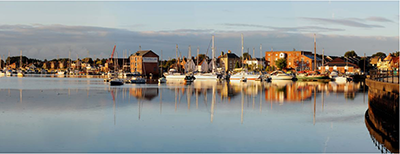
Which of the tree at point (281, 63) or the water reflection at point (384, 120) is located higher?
the tree at point (281, 63)

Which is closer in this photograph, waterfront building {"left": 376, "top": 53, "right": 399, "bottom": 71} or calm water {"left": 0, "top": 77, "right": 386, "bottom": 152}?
calm water {"left": 0, "top": 77, "right": 386, "bottom": 152}

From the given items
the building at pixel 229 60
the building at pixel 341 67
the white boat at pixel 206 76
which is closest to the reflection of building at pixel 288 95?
the white boat at pixel 206 76

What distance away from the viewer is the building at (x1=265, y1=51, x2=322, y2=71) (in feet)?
565

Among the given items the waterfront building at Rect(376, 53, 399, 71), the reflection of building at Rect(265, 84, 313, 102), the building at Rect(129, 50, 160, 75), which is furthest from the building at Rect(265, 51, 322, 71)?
the reflection of building at Rect(265, 84, 313, 102)

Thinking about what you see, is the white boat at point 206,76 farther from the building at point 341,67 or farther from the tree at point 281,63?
the tree at point 281,63

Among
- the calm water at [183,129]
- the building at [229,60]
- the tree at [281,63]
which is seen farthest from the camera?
the building at [229,60]

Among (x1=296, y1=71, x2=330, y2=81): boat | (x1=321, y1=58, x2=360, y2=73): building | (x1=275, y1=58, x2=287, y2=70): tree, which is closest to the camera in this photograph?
(x1=296, y1=71, x2=330, y2=81): boat

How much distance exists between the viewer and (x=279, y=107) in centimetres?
4159

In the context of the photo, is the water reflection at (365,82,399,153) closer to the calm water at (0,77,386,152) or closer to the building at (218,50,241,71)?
the calm water at (0,77,386,152)

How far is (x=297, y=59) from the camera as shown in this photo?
17625 centimetres

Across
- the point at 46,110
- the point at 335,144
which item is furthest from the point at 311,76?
the point at 335,144

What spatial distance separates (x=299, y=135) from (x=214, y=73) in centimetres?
9583

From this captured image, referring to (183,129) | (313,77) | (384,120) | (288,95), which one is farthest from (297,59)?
(183,129)

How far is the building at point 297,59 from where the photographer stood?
565 ft
